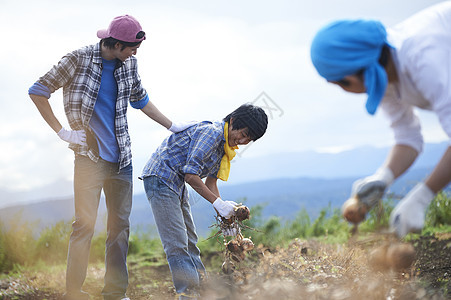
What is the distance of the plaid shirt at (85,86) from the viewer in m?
3.09

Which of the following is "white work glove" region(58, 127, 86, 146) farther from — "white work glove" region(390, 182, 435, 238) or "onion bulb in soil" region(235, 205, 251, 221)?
"white work glove" region(390, 182, 435, 238)

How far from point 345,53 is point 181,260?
1.67 metres

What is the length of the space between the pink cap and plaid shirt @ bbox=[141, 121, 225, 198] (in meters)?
0.76

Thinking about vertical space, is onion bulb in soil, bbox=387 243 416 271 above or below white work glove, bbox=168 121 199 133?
below

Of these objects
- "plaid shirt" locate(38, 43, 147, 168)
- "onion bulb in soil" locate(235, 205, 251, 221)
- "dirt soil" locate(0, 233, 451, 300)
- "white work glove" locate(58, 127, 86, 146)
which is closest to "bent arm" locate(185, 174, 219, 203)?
"onion bulb in soil" locate(235, 205, 251, 221)

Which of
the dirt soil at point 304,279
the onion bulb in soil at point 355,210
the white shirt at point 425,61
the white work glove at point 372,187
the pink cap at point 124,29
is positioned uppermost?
A: the pink cap at point 124,29

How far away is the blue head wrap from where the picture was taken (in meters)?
1.74

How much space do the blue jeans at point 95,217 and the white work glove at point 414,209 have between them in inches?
84.3

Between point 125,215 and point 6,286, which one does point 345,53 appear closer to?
point 125,215

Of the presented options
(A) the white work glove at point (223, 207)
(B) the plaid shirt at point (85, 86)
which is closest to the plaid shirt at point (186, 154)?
(A) the white work glove at point (223, 207)

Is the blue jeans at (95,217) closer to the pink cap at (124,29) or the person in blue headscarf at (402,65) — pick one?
the pink cap at (124,29)

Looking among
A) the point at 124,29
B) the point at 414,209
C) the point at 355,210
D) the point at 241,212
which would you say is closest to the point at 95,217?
the point at 241,212

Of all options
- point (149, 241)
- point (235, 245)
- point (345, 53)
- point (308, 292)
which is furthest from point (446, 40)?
point (149, 241)

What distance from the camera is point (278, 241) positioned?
5609mm
